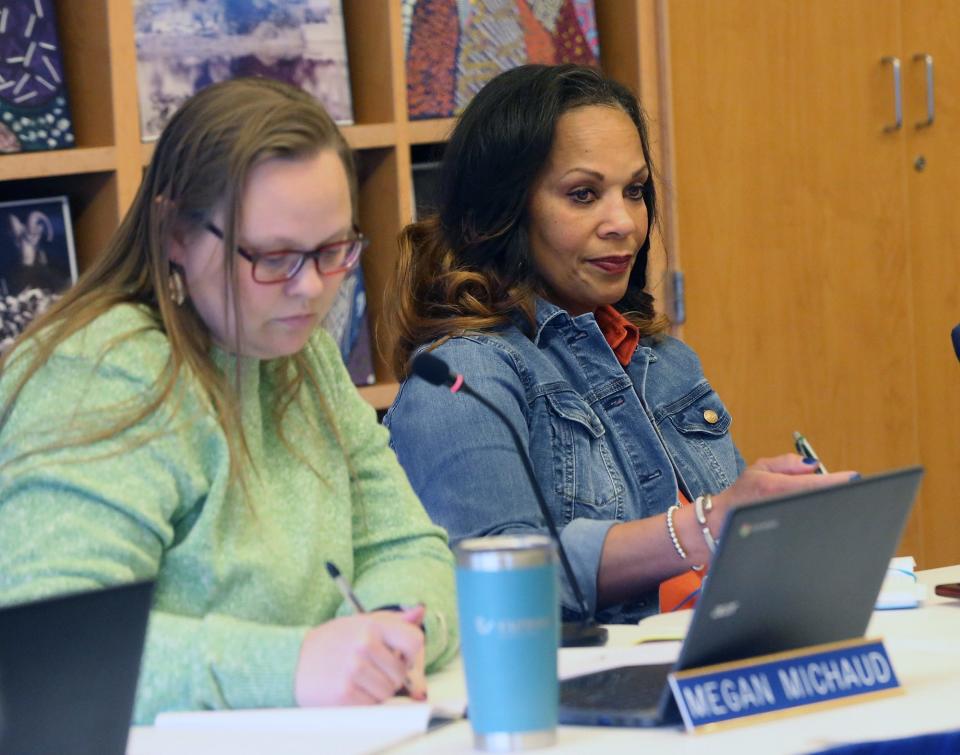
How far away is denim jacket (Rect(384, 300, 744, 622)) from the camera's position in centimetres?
193

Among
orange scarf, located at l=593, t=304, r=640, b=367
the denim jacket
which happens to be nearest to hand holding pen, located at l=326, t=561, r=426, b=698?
the denim jacket

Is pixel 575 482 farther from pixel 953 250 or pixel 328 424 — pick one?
pixel 953 250

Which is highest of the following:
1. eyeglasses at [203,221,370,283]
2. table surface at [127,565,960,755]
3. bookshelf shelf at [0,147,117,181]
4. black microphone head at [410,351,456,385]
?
bookshelf shelf at [0,147,117,181]

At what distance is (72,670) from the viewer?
0.97m

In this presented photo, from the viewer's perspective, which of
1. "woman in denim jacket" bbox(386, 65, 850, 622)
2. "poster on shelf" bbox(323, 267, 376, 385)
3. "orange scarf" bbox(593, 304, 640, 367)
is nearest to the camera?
"woman in denim jacket" bbox(386, 65, 850, 622)

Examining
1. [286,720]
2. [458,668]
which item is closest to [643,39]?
[458,668]

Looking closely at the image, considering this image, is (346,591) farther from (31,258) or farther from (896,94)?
(896,94)

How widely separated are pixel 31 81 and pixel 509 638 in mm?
1694

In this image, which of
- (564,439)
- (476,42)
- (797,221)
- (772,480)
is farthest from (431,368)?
(797,221)

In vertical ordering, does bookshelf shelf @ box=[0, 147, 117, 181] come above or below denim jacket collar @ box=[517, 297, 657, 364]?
above

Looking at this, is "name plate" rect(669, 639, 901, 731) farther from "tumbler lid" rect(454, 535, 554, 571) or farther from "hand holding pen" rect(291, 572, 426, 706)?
"hand holding pen" rect(291, 572, 426, 706)

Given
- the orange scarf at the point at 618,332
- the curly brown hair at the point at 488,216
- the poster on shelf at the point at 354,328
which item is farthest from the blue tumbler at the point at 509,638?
the poster on shelf at the point at 354,328

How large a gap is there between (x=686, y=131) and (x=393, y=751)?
2.23 meters

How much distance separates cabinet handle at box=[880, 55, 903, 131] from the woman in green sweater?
214 centimetres
